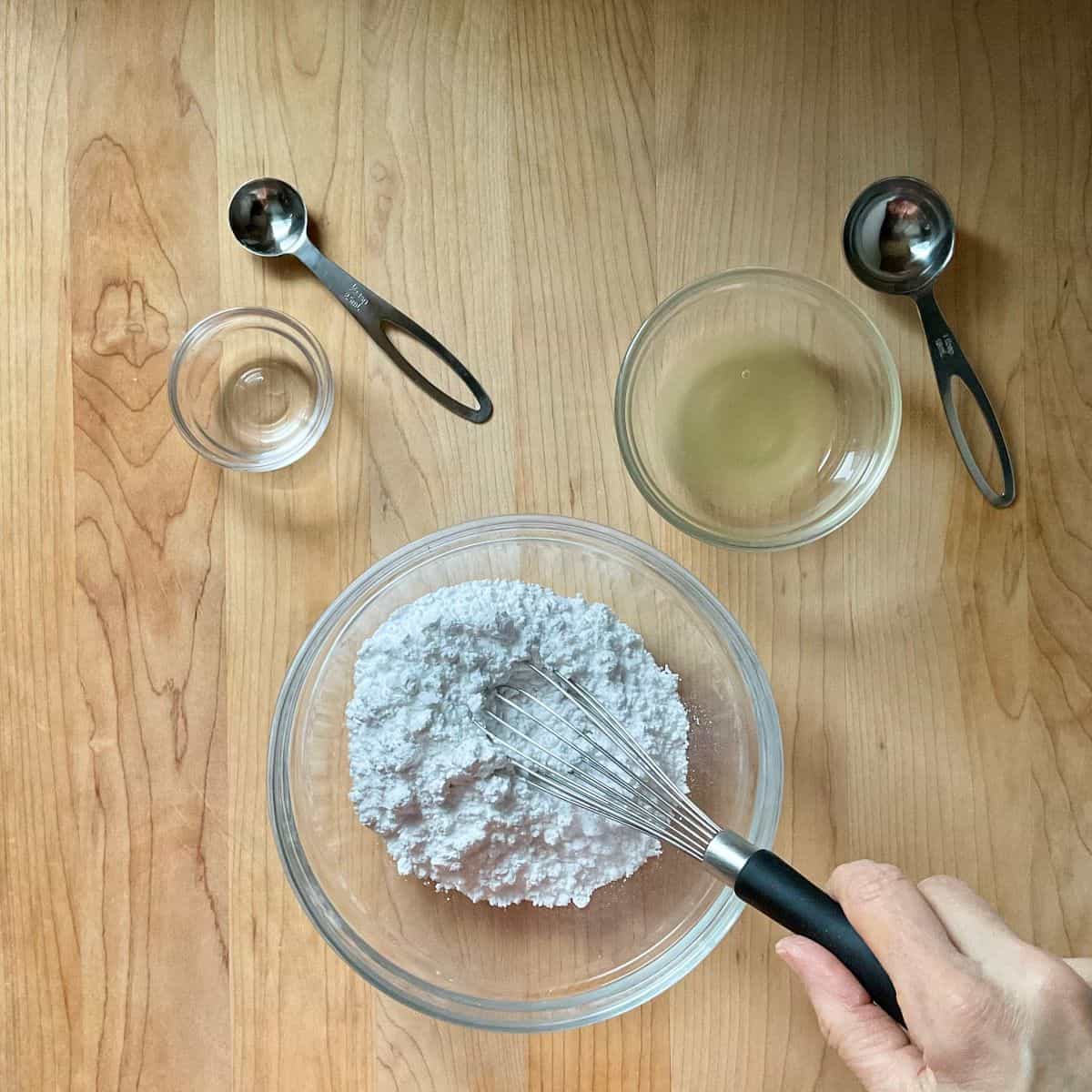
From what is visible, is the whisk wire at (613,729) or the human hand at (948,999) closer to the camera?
the human hand at (948,999)

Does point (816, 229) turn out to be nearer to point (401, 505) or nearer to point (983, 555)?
point (983, 555)

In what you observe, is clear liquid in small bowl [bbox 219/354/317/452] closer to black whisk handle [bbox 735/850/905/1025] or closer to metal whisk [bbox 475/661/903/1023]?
metal whisk [bbox 475/661/903/1023]

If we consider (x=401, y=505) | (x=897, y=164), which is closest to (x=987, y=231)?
(x=897, y=164)

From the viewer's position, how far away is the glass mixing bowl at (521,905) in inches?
30.4

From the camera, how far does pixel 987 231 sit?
0.83m

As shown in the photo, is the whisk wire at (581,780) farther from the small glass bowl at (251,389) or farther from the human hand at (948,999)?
the small glass bowl at (251,389)

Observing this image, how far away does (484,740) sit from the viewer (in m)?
0.72

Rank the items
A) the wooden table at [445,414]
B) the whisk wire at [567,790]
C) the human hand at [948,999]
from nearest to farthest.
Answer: the human hand at [948,999] < the whisk wire at [567,790] < the wooden table at [445,414]

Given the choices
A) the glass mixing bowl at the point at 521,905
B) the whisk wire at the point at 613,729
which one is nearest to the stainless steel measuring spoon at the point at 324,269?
the glass mixing bowl at the point at 521,905

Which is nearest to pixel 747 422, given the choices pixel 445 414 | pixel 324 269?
pixel 445 414

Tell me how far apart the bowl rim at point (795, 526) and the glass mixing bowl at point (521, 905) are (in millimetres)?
47

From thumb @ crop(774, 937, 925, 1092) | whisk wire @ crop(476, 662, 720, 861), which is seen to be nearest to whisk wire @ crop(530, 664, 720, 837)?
whisk wire @ crop(476, 662, 720, 861)

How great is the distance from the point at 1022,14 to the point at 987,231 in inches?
6.8

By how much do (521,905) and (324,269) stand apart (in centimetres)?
51
